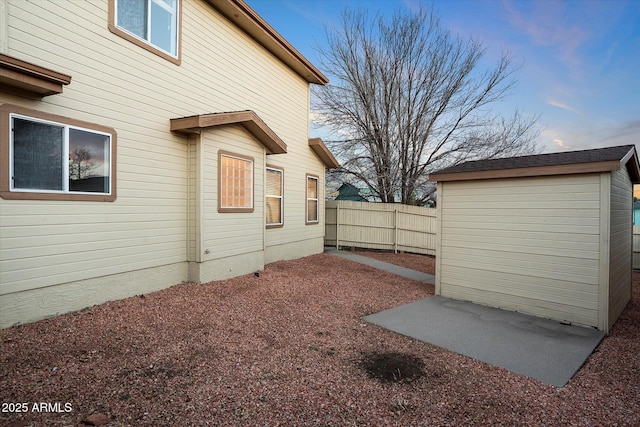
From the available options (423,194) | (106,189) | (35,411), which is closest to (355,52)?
(423,194)

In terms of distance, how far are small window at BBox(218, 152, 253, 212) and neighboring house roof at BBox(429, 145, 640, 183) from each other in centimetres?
435

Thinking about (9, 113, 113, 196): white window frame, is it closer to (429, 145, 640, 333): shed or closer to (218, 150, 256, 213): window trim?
(218, 150, 256, 213): window trim

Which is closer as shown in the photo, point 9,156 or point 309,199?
point 9,156

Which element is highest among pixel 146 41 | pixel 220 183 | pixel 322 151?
pixel 146 41

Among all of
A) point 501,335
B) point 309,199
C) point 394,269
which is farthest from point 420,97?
point 501,335

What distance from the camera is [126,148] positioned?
5.48m

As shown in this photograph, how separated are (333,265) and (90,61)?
24.2 ft

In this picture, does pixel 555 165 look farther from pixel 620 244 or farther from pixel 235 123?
pixel 235 123

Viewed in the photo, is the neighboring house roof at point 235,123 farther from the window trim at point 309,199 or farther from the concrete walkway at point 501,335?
the concrete walkway at point 501,335

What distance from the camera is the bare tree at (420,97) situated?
15375 mm

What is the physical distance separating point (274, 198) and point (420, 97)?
1010 cm

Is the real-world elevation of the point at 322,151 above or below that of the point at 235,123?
above

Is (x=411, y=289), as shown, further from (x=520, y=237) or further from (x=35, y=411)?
(x=35, y=411)

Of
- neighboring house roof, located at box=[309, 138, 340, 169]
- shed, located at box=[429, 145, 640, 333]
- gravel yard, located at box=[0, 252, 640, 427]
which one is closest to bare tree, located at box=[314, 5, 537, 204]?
neighboring house roof, located at box=[309, 138, 340, 169]
